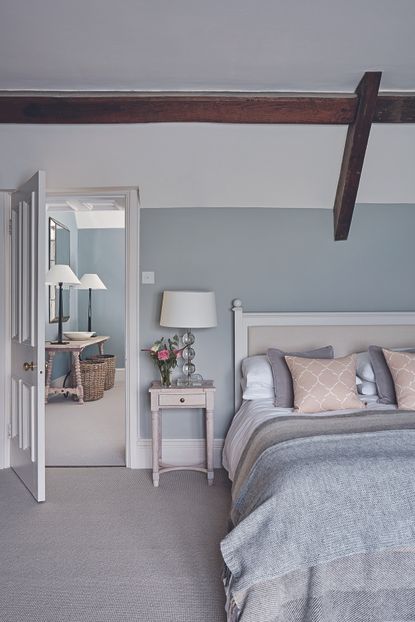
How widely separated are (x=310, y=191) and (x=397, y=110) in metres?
0.79

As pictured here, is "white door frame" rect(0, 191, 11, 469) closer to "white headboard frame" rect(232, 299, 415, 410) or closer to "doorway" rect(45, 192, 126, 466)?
"doorway" rect(45, 192, 126, 466)

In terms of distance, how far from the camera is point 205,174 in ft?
12.0

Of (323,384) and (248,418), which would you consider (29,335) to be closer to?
(248,418)

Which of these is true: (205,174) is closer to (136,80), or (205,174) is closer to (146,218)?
(146,218)

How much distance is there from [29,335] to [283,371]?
168 cm

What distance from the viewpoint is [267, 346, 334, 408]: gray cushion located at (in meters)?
3.22

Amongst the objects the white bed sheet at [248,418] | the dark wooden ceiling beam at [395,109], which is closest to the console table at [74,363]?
the white bed sheet at [248,418]

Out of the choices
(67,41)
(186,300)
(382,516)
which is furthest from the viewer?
(186,300)

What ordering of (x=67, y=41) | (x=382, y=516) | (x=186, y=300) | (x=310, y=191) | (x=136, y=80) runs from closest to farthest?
(x=382, y=516) → (x=67, y=41) → (x=136, y=80) → (x=186, y=300) → (x=310, y=191)

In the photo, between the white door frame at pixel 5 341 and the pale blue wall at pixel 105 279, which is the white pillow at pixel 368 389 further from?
the pale blue wall at pixel 105 279

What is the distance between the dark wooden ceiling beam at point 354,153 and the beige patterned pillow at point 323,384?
3.58 ft

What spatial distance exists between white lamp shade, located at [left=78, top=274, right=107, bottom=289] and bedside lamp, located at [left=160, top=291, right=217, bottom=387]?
3.76m

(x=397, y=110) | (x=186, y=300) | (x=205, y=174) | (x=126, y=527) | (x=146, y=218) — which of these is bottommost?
(x=126, y=527)

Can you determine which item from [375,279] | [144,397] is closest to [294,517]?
[144,397]
